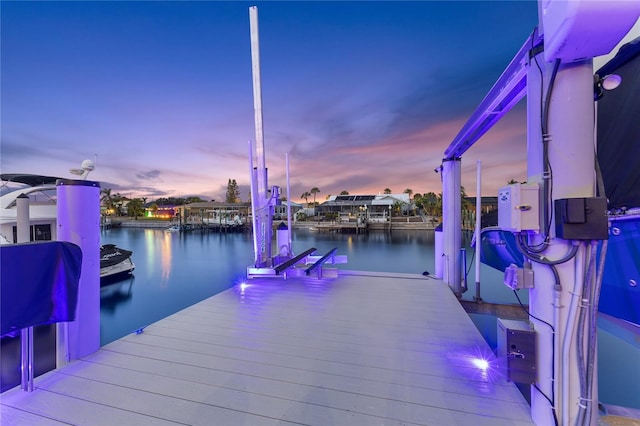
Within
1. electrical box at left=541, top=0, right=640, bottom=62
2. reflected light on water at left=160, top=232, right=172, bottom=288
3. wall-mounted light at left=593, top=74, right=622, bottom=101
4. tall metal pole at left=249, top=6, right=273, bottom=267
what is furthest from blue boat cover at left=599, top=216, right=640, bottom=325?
reflected light on water at left=160, top=232, right=172, bottom=288

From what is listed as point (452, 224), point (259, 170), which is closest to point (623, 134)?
point (452, 224)

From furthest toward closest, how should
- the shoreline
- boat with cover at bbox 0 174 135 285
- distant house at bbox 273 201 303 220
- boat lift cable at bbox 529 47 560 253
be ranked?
1. the shoreline
2. distant house at bbox 273 201 303 220
3. boat with cover at bbox 0 174 135 285
4. boat lift cable at bbox 529 47 560 253

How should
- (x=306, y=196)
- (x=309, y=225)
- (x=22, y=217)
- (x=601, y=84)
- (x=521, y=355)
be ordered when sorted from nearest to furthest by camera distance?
1. (x=601, y=84)
2. (x=521, y=355)
3. (x=22, y=217)
4. (x=309, y=225)
5. (x=306, y=196)

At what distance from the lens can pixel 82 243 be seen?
197 cm

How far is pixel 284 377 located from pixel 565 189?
203cm

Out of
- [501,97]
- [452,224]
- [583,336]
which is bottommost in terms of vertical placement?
[583,336]

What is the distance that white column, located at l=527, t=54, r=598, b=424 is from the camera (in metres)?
1.16

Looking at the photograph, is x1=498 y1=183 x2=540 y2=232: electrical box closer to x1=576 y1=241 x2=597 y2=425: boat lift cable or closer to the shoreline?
x1=576 y1=241 x2=597 y2=425: boat lift cable

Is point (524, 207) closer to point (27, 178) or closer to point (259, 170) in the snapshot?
point (259, 170)

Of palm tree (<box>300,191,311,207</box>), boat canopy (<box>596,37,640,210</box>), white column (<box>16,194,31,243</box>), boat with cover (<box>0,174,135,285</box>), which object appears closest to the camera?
boat canopy (<box>596,37,640,210</box>)

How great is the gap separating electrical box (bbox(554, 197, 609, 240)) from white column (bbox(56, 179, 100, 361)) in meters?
3.17

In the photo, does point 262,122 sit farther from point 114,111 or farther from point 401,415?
point 114,111

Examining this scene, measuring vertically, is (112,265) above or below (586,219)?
below

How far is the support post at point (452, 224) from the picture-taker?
13.4 feet
